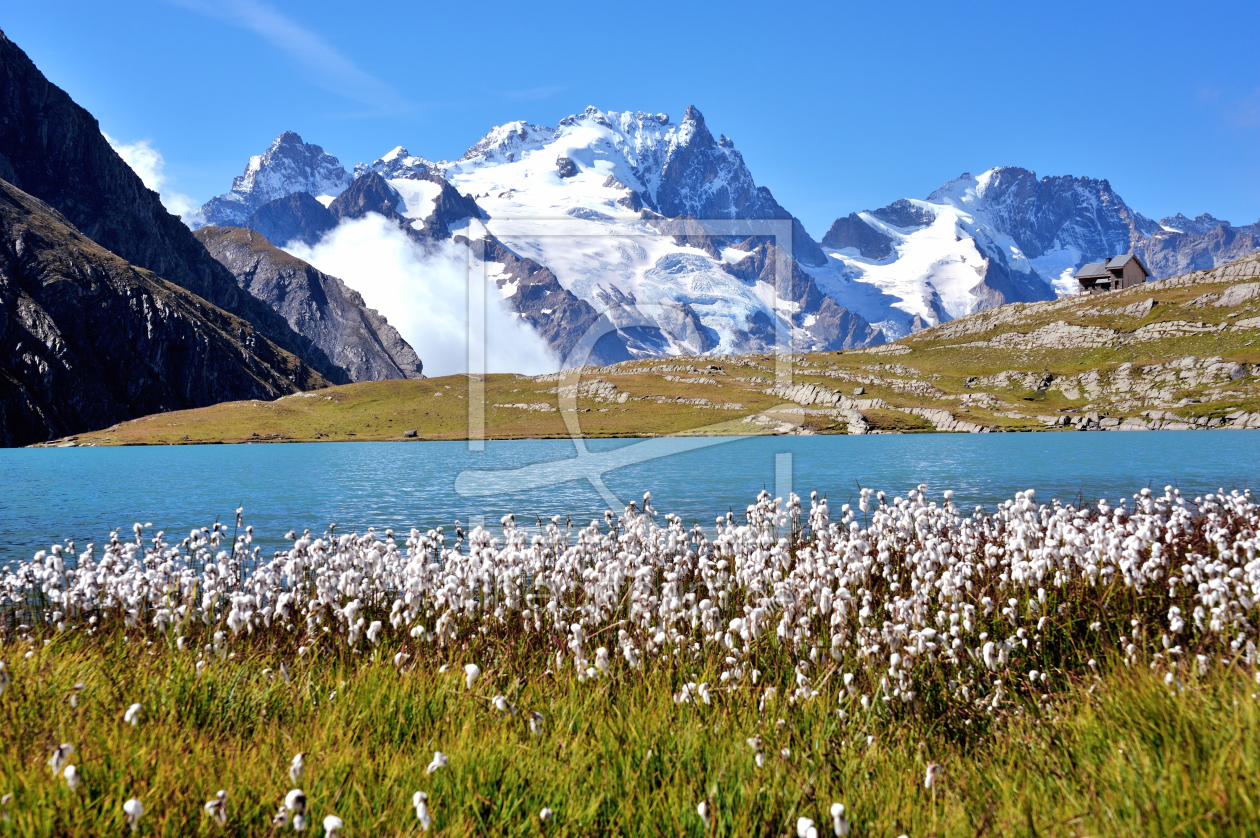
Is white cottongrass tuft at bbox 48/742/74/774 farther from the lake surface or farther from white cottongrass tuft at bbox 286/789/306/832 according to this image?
the lake surface

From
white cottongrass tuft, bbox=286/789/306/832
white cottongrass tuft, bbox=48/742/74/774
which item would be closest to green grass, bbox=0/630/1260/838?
white cottongrass tuft, bbox=48/742/74/774

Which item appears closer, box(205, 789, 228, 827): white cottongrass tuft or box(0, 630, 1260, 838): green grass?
box(205, 789, 228, 827): white cottongrass tuft

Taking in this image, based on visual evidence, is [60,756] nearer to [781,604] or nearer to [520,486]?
[781,604]

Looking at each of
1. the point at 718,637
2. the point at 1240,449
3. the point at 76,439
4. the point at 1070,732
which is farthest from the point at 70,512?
the point at 76,439

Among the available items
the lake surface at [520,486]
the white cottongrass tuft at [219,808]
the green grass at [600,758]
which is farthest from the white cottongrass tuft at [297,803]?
the lake surface at [520,486]

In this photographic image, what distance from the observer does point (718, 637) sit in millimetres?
8031

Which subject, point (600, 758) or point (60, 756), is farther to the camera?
point (600, 758)

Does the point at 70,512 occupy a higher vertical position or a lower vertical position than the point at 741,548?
lower

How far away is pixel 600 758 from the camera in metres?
5.29

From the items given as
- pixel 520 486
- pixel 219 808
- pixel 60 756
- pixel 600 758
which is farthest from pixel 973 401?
pixel 60 756

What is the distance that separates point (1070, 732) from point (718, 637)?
345 cm

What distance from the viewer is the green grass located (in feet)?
13.4

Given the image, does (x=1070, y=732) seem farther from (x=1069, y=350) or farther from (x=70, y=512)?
(x=1069, y=350)

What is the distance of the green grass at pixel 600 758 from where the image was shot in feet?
13.4
